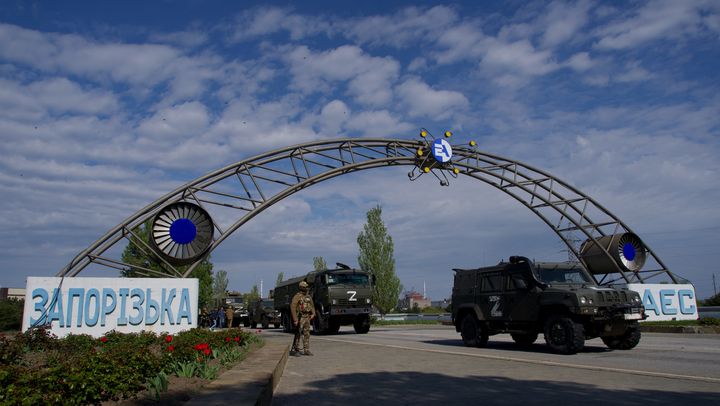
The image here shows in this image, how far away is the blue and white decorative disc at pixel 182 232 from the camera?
67.4 feet

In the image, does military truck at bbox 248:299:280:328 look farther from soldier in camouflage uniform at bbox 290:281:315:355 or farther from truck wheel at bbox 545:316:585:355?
truck wheel at bbox 545:316:585:355

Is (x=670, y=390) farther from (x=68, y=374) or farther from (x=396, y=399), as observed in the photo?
(x=68, y=374)

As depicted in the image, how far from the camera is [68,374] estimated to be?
496 centimetres

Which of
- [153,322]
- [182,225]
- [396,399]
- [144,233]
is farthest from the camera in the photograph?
[144,233]

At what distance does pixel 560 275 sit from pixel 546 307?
1.11m

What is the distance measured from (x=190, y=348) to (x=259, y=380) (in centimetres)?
269

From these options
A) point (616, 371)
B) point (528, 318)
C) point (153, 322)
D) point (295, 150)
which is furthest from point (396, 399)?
point (295, 150)

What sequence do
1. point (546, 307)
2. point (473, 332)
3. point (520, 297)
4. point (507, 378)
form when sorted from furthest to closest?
point (473, 332) < point (520, 297) < point (546, 307) < point (507, 378)

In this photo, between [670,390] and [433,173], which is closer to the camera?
[670,390]

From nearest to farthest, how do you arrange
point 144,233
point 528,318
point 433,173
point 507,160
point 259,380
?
point 259,380
point 528,318
point 433,173
point 507,160
point 144,233

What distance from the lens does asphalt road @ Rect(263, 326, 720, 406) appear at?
21.4 feet

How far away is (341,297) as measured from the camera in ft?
71.2

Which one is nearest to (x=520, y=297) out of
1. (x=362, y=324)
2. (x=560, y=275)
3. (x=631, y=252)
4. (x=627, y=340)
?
(x=560, y=275)

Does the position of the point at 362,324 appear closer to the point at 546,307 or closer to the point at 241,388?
the point at 546,307
